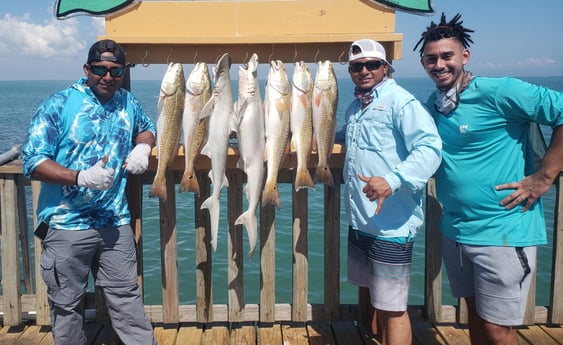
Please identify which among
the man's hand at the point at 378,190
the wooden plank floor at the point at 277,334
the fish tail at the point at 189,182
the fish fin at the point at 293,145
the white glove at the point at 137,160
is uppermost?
the fish fin at the point at 293,145

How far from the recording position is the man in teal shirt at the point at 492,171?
2.83m

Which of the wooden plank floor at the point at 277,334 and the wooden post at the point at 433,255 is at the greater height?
the wooden post at the point at 433,255

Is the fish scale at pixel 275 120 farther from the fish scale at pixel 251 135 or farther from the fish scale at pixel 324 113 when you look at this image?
the fish scale at pixel 324 113

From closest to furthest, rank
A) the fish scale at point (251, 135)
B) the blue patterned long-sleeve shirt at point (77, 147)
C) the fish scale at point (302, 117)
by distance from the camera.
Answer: the blue patterned long-sleeve shirt at point (77, 147) < the fish scale at point (251, 135) < the fish scale at point (302, 117)

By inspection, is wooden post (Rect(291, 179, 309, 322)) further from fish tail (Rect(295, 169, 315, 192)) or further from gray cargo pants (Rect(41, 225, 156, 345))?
gray cargo pants (Rect(41, 225, 156, 345))

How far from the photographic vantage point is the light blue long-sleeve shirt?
9.25 feet

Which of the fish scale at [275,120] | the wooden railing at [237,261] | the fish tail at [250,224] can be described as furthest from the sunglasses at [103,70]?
the fish tail at [250,224]

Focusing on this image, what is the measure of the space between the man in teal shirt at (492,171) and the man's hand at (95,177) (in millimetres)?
2031

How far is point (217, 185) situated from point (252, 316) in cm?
131

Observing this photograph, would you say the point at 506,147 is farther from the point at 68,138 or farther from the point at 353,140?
the point at 68,138

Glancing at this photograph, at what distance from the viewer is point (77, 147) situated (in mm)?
3180

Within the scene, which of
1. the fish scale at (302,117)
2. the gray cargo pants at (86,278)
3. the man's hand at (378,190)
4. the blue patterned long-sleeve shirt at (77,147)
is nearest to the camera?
the man's hand at (378,190)

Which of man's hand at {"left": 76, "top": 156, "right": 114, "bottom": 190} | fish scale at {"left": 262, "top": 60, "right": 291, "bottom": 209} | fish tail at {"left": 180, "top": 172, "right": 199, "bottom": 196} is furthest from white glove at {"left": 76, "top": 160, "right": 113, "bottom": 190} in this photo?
fish scale at {"left": 262, "top": 60, "right": 291, "bottom": 209}

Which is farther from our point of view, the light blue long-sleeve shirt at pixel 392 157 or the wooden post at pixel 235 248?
the wooden post at pixel 235 248
